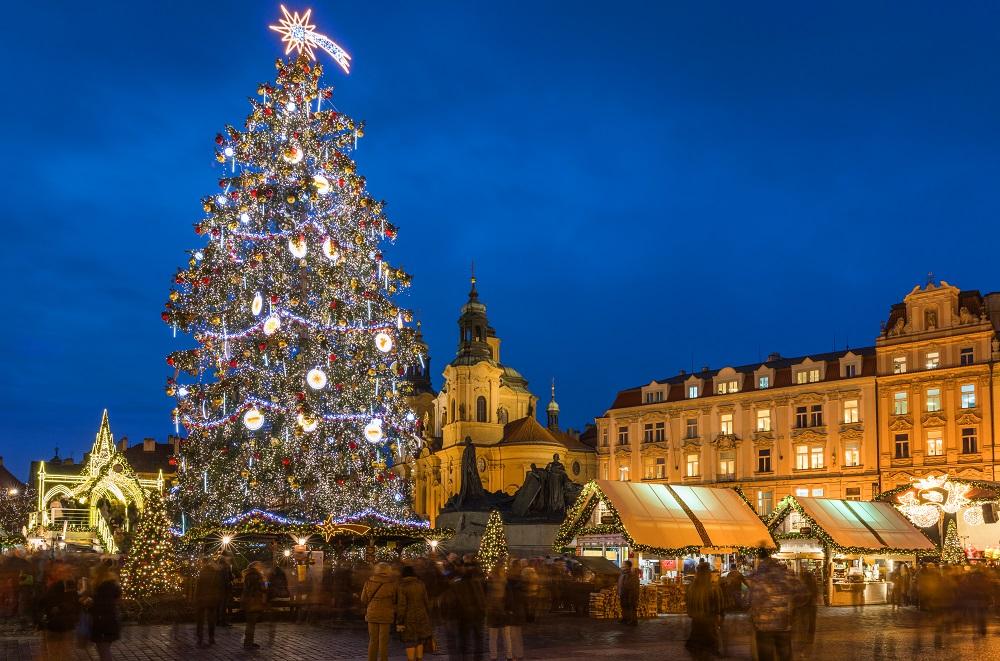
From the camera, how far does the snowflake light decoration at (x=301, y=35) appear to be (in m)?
34.4

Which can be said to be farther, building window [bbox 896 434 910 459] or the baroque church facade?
the baroque church facade

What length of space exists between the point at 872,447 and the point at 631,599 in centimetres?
3989

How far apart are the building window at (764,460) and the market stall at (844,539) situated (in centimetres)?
2550

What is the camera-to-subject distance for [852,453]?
210 ft

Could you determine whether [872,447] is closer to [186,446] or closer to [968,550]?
[968,550]

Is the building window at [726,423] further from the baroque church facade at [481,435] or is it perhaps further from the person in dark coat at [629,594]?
the person in dark coat at [629,594]

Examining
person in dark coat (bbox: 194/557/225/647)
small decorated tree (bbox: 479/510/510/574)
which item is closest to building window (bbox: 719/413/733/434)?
small decorated tree (bbox: 479/510/510/574)

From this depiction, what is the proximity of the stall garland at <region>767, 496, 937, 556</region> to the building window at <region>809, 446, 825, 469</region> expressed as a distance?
1008 inches

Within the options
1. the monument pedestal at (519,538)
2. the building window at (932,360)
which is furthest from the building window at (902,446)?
the monument pedestal at (519,538)

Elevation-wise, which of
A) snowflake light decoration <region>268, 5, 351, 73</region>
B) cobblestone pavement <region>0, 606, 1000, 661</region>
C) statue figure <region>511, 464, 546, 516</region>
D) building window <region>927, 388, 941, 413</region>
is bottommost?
cobblestone pavement <region>0, 606, 1000, 661</region>

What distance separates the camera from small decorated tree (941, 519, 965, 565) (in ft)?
125

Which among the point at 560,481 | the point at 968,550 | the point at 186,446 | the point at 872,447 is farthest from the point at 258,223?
the point at 872,447

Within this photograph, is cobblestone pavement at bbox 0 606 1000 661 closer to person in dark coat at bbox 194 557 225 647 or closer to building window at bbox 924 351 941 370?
person in dark coat at bbox 194 557 225 647

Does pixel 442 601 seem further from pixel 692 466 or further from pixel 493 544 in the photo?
pixel 692 466
